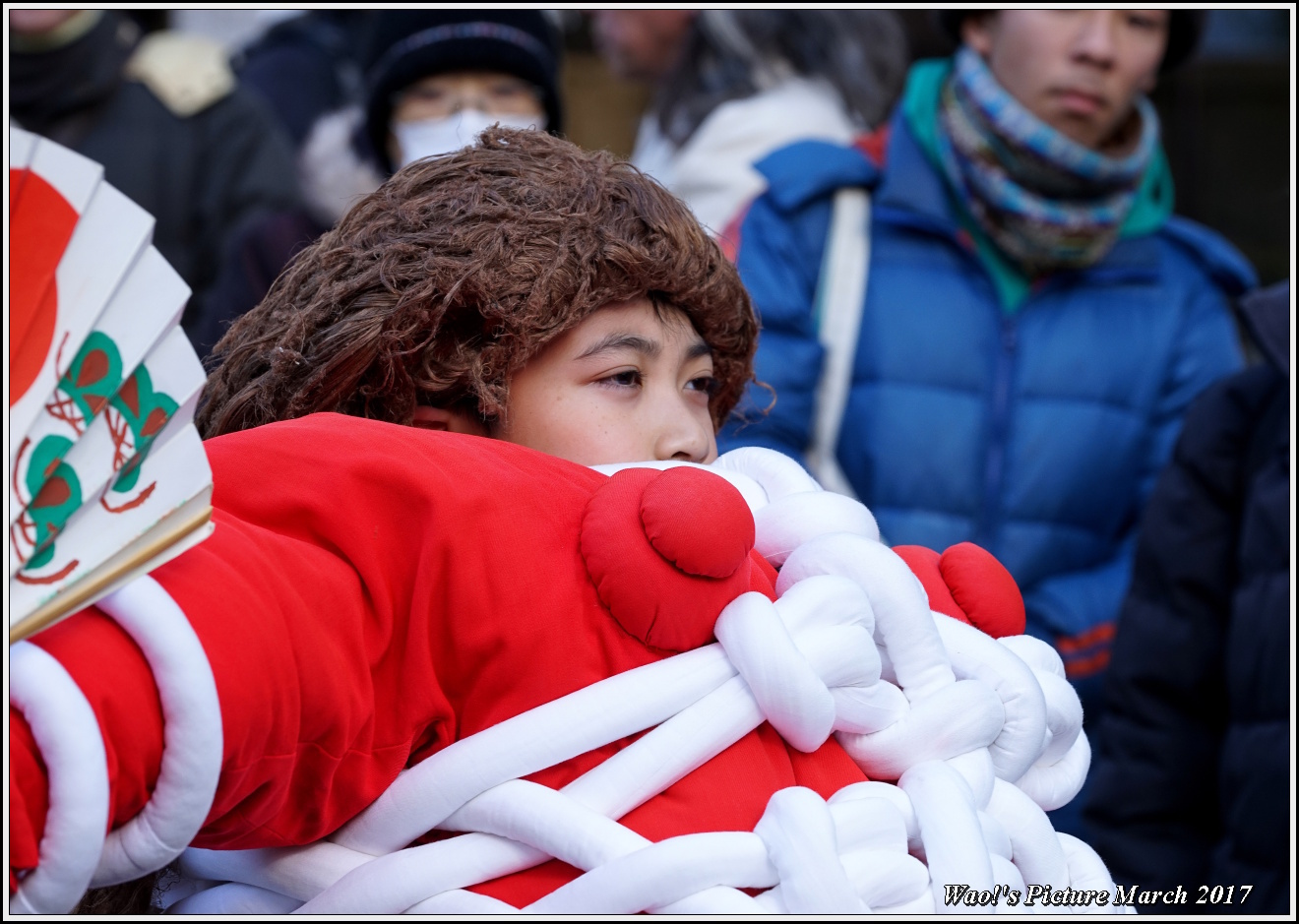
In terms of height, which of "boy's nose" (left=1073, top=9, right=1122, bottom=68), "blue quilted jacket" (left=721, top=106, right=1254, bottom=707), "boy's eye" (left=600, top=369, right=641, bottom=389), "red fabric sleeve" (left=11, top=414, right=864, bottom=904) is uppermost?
"boy's nose" (left=1073, top=9, right=1122, bottom=68)

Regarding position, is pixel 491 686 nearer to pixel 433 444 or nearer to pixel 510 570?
pixel 510 570

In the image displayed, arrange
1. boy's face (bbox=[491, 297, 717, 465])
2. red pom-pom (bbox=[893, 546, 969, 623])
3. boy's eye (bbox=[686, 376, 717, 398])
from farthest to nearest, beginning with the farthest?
1. boy's eye (bbox=[686, 376, 717, 398])
2. boy's face (bbox=[491, 297, 717, 465])
3. red pom-pom (bbox=[893, 546, 969, 623])

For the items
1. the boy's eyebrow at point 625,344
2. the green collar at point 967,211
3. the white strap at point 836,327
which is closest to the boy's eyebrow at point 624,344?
the boy's eyebrow at point 625,344

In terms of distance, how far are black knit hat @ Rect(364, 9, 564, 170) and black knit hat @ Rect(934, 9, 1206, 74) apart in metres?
0.85

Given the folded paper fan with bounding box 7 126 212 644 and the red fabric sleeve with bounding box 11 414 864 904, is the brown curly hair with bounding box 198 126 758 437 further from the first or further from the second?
the folded paper fan with bounding box 7 126 212 644

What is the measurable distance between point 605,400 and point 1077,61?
1638 mm

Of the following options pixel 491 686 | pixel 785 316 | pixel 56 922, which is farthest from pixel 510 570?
pixel 785 316

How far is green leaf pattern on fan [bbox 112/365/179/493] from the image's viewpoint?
91 cm

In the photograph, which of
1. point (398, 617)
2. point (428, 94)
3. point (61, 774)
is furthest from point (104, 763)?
point (428, 94)

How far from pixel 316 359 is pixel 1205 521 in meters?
1.71

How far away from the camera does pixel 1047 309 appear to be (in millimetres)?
2693

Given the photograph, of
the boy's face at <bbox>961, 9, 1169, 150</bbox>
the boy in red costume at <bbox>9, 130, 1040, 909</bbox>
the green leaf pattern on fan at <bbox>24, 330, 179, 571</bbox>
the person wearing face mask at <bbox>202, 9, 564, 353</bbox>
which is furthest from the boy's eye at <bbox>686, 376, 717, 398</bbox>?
the person wearing face mask at <bbox>202, 9, 564, 353</bbox>

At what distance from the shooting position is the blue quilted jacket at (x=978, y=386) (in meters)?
2.54

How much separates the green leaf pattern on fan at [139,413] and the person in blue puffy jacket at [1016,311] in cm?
159
